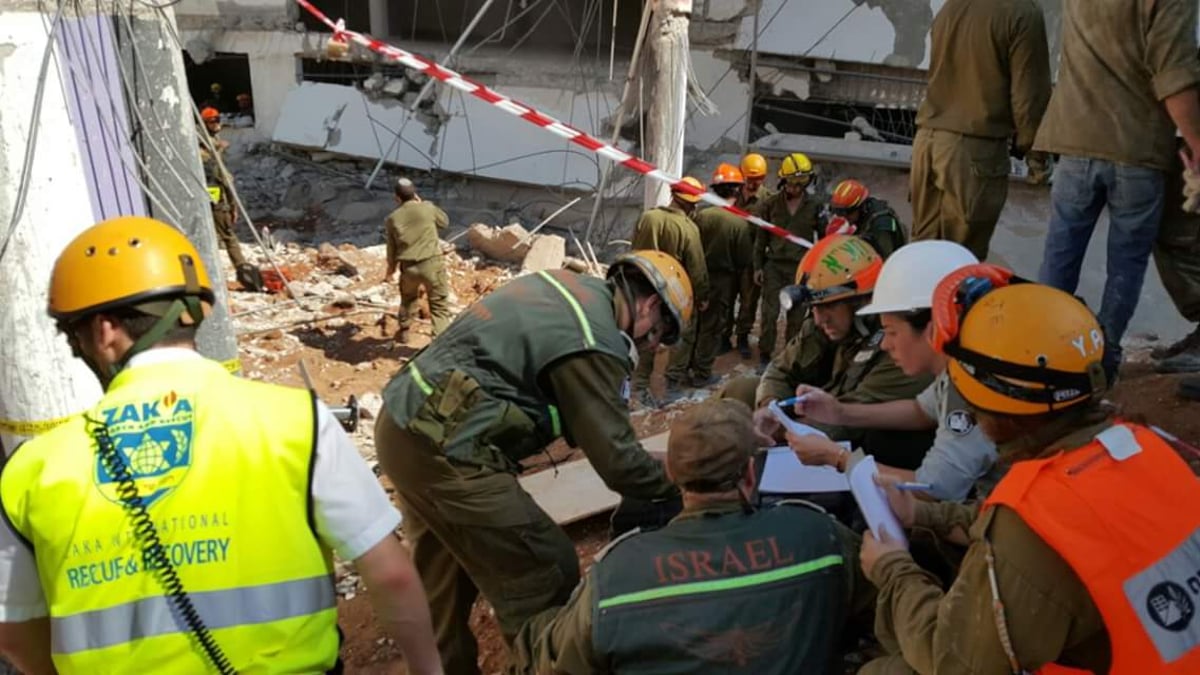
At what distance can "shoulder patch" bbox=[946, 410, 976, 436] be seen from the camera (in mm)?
2816

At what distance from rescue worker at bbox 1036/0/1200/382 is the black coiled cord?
3431 millimetres

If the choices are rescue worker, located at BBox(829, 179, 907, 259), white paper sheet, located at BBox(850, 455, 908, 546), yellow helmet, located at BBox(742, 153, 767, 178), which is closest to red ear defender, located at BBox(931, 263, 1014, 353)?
white paper sheet, located at BBox(850, 455, 908, 546)

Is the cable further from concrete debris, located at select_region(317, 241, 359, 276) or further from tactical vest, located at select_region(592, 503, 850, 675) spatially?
concrete debris, located at select_region(317, 241, 359, 276)

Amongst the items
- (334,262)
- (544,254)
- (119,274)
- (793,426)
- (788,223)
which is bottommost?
(334,262)

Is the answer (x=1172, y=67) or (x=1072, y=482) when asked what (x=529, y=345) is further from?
(x=1172, y=67)

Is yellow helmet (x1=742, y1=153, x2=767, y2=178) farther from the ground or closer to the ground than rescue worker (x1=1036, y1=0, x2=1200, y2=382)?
closer to the ground

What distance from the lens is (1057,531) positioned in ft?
5.47

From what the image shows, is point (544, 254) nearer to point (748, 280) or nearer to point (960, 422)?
point (748, 280)

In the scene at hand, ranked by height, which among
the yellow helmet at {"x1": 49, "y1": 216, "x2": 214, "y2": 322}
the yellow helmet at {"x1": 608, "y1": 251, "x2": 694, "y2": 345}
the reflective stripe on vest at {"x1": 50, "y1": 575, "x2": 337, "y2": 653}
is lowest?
the reflective stripe on vest at {"x1": 50, "y1": 575, "x2": 337, "y2": 653}

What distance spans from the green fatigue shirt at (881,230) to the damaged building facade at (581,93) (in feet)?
10.1

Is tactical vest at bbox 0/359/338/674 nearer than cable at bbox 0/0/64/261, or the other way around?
tactical vest at bbox 0/359/338/674

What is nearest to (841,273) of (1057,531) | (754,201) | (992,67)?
(992,67)

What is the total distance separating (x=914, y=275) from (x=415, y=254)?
6.23 meters

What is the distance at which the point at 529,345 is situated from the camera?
2.89 metres
